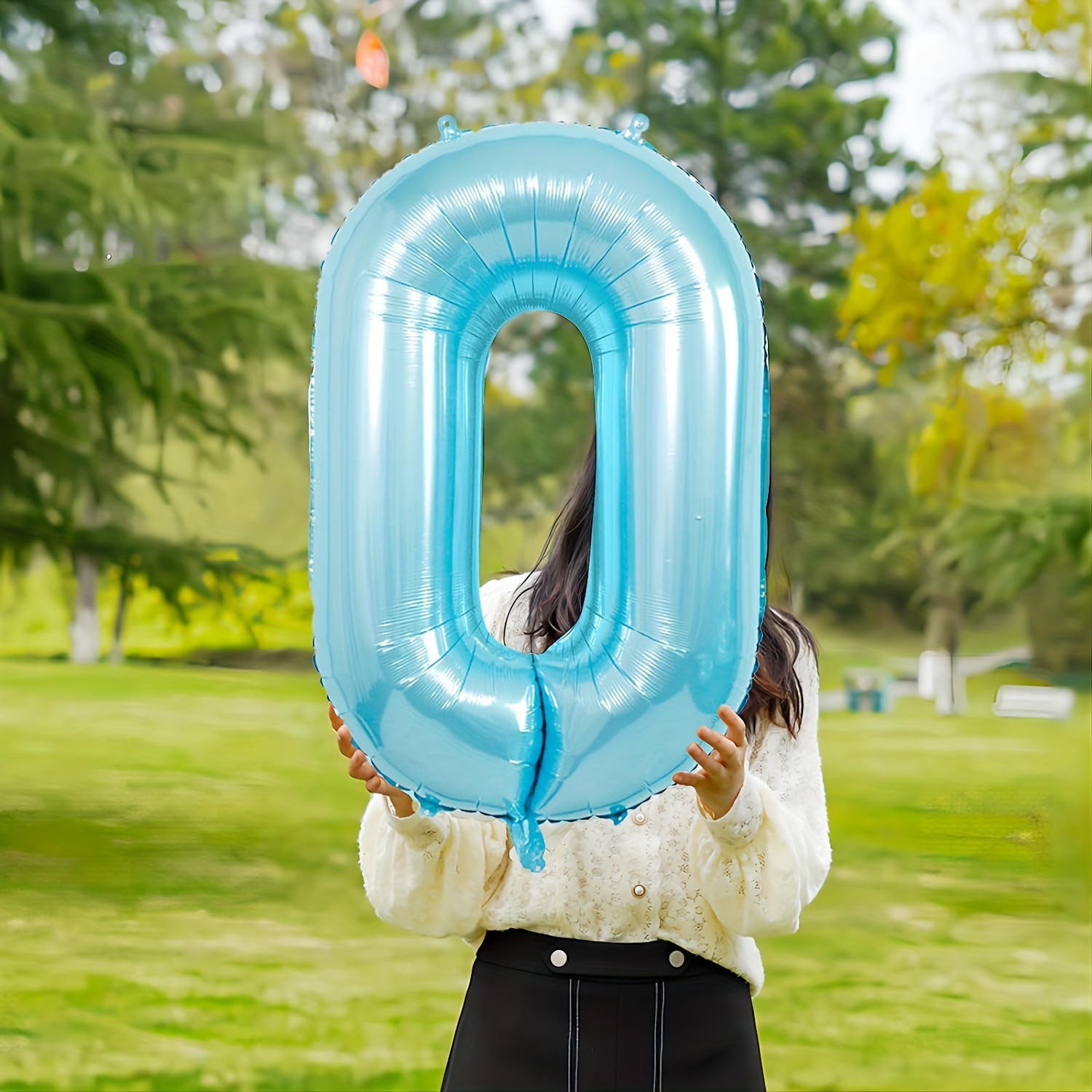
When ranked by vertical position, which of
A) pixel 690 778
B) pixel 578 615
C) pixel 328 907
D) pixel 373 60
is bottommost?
pixel 328 907

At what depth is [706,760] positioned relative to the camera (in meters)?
0.89

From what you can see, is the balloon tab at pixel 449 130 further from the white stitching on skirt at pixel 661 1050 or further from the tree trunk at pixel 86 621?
the tree trunk at pixel 86 621

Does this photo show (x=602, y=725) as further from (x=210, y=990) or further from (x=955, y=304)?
(x=955, y=304)

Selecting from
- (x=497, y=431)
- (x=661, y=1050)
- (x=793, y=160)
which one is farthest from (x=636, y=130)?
(x=793, y=160)

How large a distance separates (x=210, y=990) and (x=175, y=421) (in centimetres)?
152

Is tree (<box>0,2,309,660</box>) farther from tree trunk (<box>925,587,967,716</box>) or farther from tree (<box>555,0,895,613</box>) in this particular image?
tree trunk (<box>925,587,967,716</box>)

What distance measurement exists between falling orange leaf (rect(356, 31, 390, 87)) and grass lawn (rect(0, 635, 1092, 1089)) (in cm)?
175

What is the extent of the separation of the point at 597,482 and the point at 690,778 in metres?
0.22

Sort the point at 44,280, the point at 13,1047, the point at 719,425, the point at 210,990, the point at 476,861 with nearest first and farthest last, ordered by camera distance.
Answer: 1. the point at 719,425
2. the point at 476,861
3. the point at 13,1047
4. the point at 210,990
5. the point at 44,280

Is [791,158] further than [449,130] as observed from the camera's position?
Yes

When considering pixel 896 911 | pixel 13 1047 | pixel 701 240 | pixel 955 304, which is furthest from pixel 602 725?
pixel 955 304

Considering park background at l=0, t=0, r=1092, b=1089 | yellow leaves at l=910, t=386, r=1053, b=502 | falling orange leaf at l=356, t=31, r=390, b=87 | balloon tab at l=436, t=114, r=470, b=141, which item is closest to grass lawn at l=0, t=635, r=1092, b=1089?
park background at l=0, t=0, r=1092, b=1089

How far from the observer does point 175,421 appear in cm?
359

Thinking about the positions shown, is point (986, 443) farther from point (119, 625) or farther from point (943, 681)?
point (119, 625)
